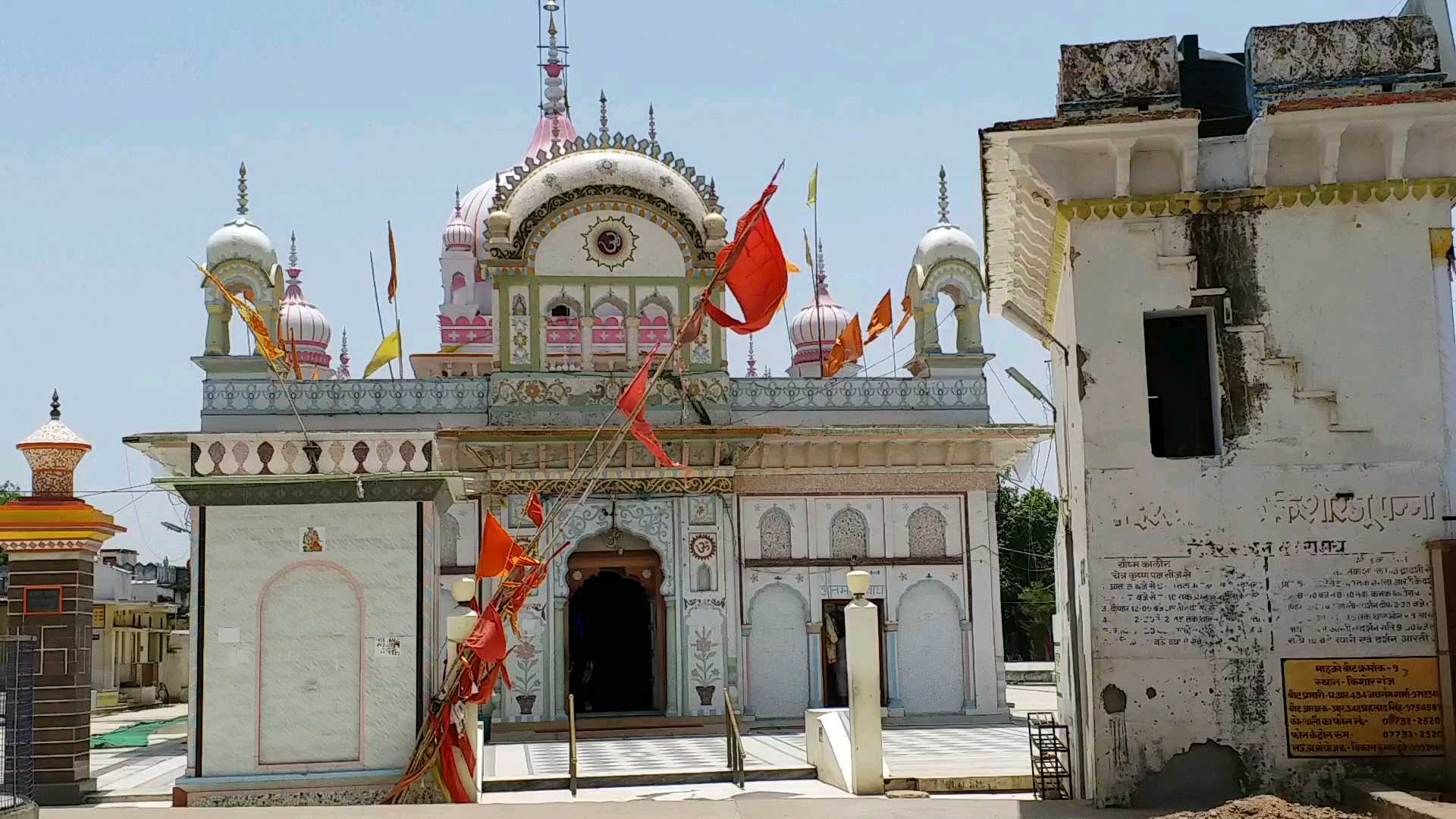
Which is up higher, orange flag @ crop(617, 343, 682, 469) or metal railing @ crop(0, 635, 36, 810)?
orange flag @ crop(617, 343, 682, 469)

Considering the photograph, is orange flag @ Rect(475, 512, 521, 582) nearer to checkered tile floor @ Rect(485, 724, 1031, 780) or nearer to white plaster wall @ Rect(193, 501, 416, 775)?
white plaster wall @ Rect(193, 501, 416, 775)

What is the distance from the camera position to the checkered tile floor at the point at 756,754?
1816cm

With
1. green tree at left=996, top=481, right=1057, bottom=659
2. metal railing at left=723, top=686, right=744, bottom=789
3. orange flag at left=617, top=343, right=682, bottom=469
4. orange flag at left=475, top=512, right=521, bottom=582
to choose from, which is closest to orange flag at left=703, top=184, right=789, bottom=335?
orange flag at left=617, top=343, right=682, bottom=469

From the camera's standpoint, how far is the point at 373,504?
16938 mm

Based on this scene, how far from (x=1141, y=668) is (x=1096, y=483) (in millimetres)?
1379

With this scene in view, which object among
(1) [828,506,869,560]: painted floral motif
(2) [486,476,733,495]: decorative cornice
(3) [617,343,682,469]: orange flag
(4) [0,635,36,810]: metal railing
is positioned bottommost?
(4) [0,635,36,810]: metal railing

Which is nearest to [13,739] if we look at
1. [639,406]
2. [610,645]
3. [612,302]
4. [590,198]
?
[639,406]

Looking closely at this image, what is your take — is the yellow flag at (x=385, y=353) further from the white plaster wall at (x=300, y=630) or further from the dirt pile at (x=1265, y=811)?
the dirt pile at (x=1265, y=811)

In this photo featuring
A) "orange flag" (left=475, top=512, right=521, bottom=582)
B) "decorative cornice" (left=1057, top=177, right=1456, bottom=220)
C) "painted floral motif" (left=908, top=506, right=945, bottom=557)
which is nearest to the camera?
"decorative cornice" (left=1057, top=177, right=1456, bottom=220)

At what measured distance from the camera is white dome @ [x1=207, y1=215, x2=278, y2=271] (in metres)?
28.1

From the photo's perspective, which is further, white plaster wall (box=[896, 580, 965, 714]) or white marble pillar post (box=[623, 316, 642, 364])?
white plaster wall (box=[896, 580, 965, 714])

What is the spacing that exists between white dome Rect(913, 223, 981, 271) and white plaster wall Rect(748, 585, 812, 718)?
6.47 metres

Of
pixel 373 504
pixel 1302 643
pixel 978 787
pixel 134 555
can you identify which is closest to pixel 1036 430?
pixel 978 787

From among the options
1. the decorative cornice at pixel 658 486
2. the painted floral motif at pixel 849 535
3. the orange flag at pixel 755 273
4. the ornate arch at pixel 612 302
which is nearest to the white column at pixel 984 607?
the painted floral motif at pixel 849 535
